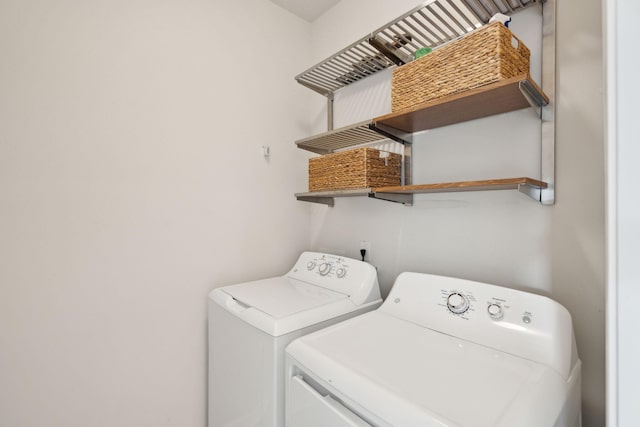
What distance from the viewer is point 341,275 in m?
1.44

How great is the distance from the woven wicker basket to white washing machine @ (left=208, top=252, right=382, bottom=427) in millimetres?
797

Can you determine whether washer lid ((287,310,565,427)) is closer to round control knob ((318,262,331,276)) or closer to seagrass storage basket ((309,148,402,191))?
round control knob ((318,262,331,276))

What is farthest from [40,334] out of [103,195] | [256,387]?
[256,387]

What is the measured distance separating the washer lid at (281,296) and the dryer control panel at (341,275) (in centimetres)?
4

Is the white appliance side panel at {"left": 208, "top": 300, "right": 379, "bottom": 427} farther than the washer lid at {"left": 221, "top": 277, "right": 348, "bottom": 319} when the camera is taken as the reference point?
No

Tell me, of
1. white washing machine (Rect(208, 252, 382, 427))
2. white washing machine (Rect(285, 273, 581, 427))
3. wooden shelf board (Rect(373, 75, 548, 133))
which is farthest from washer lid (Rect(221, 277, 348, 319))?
wooden shelf board (Rect(373, 75, 548, 133))

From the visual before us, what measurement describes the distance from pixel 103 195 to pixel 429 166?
1.47 metres

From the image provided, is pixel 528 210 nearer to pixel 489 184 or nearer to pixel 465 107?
pixel 489 184

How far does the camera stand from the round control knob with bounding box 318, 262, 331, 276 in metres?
1.53

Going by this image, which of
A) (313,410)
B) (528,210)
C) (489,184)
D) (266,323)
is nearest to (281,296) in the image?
(266,323)
